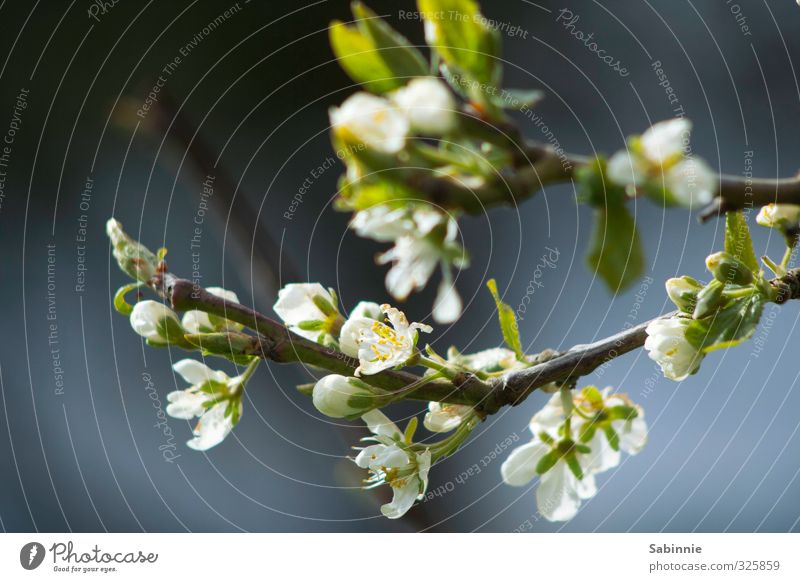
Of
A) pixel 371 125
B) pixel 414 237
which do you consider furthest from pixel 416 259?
pixel 371 125

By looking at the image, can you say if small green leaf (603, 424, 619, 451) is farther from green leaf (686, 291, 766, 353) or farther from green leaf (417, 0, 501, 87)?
green leaf (417, 0, 501, 87)

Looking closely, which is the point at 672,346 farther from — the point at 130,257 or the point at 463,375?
the point at 130,257

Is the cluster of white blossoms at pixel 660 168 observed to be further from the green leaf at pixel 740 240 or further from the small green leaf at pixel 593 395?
the small green leaf at pixel 593 395

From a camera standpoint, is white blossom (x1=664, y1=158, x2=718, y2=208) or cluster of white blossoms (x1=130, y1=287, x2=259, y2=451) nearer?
white blossom (x1=664, y1=158, x2=718, y2=208)

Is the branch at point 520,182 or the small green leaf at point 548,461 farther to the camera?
the small green leaf at point 548,461

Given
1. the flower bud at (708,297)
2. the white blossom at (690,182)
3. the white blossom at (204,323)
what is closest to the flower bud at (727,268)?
the flower bud at (708,297)

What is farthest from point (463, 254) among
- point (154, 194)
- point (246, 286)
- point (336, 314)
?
point (154, 194)
